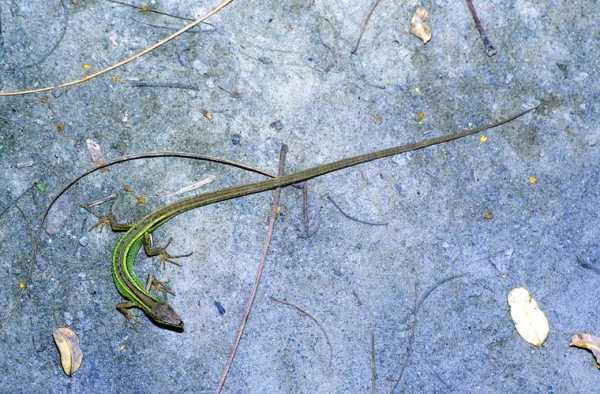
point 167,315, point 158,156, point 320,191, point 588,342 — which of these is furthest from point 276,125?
point 588,342

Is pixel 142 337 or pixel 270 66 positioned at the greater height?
pixel 270 66

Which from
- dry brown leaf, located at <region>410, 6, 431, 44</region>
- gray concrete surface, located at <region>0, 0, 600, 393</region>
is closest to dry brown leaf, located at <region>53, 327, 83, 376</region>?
gray concrete surface, located at <region>0, 0, 600, 393</region>

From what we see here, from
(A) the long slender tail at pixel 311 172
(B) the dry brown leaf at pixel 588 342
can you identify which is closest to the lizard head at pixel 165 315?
(A) the long slender tail at pixel 311 172

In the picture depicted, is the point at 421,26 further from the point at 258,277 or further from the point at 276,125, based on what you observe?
the point at 258,277

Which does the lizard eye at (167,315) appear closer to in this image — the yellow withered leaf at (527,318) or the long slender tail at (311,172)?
the long slender tail at (311,172)

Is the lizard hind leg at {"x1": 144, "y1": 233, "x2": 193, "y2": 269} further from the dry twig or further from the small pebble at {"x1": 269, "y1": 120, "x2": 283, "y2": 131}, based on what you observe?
the small pebble at {"x1": 269, "y1": 120, "x2": 283, "y2": 131}

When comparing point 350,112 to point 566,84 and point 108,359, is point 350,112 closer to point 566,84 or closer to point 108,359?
point 566,84

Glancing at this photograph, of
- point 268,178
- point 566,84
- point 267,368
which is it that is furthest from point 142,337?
point 566,84
